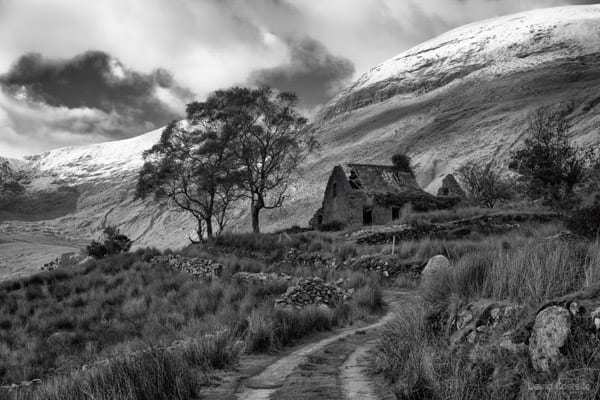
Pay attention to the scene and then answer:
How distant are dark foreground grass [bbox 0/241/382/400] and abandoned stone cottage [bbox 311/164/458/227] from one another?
16.0 meters

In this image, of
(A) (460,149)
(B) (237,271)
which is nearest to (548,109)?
(A) (460,149)

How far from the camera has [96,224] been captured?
5138 inches

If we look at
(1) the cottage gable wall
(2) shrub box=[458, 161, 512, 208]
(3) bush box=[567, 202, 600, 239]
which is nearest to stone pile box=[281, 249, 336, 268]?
(3) bush box=[567, 202, 600, 239]

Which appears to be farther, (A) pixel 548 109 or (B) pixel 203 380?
(A) pixel 548 109

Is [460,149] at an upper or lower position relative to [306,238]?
upper

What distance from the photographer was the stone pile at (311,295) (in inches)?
442

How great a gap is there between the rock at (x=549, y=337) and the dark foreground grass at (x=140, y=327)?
3306 millimetres

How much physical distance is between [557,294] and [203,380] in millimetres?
3922

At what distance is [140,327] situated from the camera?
12508 millimetres

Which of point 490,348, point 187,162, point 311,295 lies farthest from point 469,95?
point 490,348

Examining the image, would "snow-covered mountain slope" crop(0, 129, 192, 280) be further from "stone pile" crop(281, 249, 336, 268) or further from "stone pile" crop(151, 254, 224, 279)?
"stone pile" crop(281, 249, 336, 268)

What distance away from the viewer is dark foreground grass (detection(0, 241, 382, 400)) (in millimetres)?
4668

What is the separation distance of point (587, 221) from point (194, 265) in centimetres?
1750

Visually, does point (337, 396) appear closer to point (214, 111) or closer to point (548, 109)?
point (214, 111)
